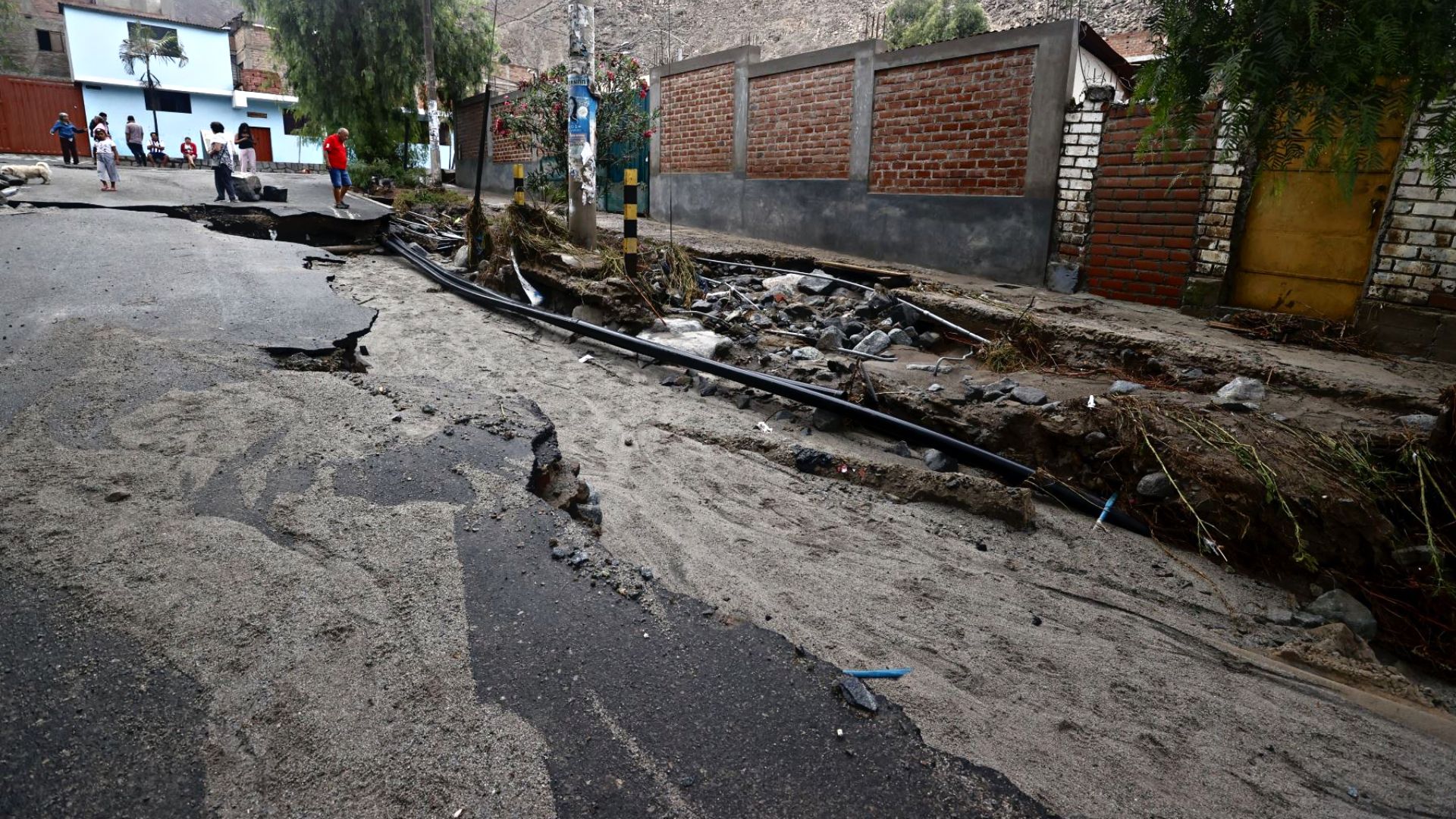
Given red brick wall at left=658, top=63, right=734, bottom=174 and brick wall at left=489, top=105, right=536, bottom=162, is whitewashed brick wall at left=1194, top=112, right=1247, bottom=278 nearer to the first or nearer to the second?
red brick wall at left=658, top=63, right=734, bottom=174

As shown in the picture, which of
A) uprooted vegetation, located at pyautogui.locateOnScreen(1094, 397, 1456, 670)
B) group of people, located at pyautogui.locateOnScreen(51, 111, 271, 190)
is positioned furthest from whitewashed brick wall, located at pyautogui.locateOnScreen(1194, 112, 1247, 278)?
group of people, located at pyautogui.locateOnScreen(51, 111, 271, 190)

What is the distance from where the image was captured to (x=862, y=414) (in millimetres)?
4570

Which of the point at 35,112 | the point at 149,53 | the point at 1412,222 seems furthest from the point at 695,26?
the point at 1412,222

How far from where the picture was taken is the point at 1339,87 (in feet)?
6.66

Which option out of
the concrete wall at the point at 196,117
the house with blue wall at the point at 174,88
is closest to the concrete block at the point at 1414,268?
the concrete wall at the point at 196,117

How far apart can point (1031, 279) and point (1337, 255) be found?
256 cm

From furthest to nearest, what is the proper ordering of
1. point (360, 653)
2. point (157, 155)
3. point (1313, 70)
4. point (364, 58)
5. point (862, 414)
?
point (157, 155), point (364, 58), point (862, 414), point (1313, 70), point (360, 653)

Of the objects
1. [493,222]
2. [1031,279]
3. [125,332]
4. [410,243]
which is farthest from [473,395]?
[410,243]

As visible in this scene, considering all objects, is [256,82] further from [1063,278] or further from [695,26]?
[1063,278]

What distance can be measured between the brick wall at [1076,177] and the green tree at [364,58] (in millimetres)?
18525

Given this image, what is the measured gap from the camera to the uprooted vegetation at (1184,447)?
3.19 meters

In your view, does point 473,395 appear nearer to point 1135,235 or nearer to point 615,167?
point 1135,235

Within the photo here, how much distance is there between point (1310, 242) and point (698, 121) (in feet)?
29.7

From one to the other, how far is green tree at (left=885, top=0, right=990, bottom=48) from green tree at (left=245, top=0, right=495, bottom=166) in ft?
41.5
